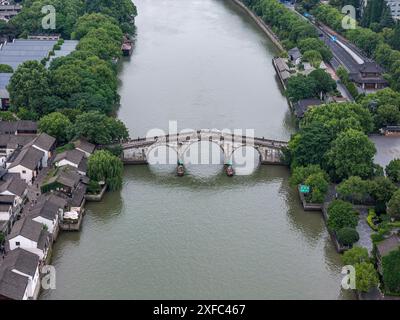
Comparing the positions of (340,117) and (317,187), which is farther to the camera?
(340,117)

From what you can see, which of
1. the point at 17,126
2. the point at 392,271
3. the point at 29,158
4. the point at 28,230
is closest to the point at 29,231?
the point at 28,230

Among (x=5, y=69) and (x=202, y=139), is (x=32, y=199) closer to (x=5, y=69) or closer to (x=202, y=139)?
(x=202, y=139)

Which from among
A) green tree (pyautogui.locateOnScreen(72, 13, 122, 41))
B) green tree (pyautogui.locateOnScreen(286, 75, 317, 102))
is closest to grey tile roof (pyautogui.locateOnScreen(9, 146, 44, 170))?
green tree (pyautogui.locateOnScreen(286, 75, 317, 102))

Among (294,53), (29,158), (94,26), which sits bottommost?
(294,53)

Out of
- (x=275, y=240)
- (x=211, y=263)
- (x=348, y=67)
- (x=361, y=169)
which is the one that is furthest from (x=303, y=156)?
(x=348, y=67)

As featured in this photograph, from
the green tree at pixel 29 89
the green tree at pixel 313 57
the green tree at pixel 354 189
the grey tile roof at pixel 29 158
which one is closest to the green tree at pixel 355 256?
the green tree at pixel 354 189

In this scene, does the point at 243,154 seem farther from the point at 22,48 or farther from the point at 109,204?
the point at 22,48
